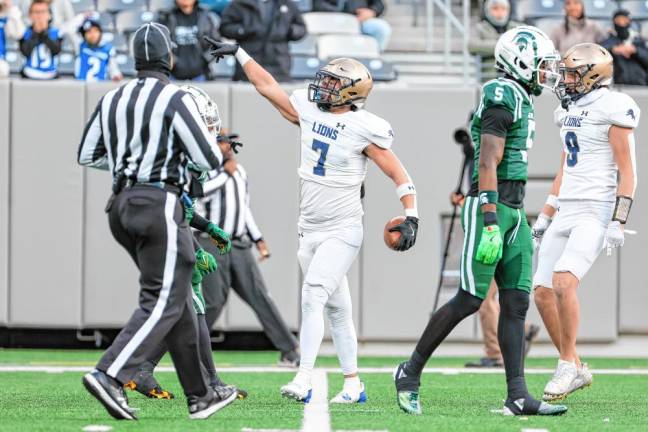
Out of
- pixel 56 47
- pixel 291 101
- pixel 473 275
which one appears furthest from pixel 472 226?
pixel 56 47

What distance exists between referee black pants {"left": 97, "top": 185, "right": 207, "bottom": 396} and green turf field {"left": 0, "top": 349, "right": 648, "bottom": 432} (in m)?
0.29

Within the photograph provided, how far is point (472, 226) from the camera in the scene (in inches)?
255

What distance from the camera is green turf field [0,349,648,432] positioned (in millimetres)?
5773

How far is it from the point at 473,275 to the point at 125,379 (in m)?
1.70

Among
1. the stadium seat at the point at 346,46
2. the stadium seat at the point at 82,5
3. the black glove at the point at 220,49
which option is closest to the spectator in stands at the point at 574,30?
the stadium seat at the point at 346,46

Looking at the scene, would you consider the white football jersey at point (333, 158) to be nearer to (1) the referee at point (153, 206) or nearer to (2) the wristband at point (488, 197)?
(2) the wristband at point (488, 197)

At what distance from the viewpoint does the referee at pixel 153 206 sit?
18.7ft

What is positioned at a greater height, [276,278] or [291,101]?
[291,101]

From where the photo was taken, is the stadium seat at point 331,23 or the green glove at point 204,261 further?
the stadium seat at point 331,23

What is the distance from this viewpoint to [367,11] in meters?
14.3

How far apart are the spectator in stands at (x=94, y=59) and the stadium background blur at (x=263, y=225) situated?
0.32 meters

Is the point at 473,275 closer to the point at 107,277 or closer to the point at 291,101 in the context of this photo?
the point at 291,101

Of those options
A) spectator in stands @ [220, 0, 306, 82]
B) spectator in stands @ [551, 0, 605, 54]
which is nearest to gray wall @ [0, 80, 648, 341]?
spectator in stands @ [220, 0, 306, 82]

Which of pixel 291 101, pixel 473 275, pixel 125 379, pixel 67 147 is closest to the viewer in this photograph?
pixel 125 379
